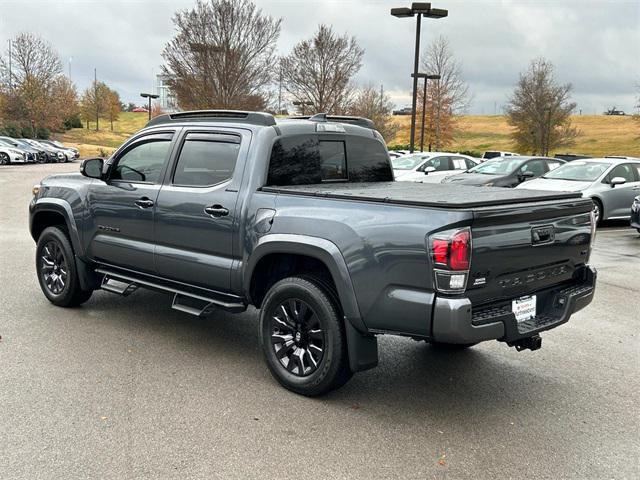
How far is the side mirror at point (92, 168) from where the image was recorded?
5641 millimetres

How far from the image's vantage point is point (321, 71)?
115 ft

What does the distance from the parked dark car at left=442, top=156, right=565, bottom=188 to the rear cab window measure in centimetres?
1061

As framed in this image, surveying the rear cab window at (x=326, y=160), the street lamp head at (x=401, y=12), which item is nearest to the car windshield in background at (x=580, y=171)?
the street lamp head at (x=401, y=12)

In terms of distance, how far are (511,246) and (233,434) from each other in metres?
2.05

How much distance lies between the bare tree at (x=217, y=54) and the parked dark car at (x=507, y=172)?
18.8 meters

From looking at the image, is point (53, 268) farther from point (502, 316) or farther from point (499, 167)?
point (499, 167)

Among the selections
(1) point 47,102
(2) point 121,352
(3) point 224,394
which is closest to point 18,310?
(2) point 121,352

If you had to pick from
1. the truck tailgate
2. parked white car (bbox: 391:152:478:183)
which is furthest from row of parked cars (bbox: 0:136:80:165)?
the truck tailgate

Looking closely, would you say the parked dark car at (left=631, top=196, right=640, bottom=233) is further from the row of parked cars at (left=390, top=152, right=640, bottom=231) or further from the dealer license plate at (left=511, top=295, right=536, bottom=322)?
the dealer license plate at (left=511, top=295, right=536, bottom=322)

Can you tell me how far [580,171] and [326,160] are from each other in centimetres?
1106

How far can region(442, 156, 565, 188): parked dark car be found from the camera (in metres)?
15.9

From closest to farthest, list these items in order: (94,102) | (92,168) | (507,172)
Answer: (92,168) → (507,172) → (94,102)

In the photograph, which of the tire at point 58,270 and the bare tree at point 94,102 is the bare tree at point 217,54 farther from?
the bare tree at point 94,102

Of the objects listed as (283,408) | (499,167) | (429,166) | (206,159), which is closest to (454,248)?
(283,408)
